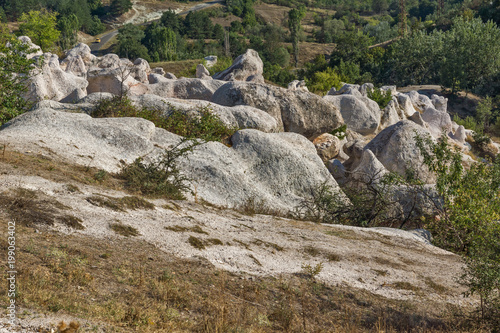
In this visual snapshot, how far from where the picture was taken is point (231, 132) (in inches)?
591

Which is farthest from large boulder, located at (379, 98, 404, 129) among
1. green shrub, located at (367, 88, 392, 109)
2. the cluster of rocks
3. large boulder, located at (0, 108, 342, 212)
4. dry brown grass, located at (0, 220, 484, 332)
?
dry brown grass, located at (0, 220, 484, 332)

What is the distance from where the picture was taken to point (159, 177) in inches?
410

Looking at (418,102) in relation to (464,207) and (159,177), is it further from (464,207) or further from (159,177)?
(159,177)

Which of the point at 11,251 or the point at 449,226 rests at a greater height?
the point at 11,251

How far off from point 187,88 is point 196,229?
16.0 metres

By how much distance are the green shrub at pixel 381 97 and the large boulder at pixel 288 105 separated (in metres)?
14.7

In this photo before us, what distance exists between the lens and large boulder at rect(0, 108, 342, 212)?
1048 cm

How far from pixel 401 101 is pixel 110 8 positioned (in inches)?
4422

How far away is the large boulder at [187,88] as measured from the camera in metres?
22.8

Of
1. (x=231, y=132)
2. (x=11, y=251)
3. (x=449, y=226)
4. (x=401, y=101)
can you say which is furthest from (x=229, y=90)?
(x=401, y=101)

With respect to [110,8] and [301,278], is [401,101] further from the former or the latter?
[110,8]

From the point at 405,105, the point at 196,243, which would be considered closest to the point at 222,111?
the point at 196,243

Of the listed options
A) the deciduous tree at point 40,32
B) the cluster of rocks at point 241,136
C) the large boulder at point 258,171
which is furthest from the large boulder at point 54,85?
A: the deciduous tree at point 40,32

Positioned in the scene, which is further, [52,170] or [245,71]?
[245,71]
